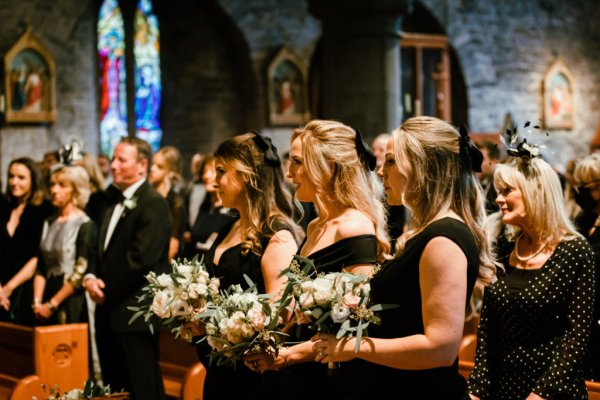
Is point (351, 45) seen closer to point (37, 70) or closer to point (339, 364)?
point (37, 70)

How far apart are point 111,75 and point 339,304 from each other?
10517mm

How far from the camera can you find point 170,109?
13258 mm

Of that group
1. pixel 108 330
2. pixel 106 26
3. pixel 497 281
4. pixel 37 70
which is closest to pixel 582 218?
pixel 497 281

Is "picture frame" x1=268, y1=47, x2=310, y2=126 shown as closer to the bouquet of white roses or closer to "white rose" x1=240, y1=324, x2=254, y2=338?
the bouquet of white roses

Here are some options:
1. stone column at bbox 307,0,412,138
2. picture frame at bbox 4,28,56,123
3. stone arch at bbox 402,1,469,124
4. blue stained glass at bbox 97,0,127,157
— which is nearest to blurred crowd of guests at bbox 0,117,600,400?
stone column at bbox 307,0,412,138

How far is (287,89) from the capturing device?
42.9 feet

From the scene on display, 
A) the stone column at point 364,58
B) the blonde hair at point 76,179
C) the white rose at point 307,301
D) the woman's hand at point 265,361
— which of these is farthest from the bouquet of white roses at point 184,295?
the stone column at point 364,58

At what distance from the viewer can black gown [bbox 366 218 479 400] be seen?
2.67 metres

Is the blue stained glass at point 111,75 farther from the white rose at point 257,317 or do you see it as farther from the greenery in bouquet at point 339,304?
the greenery in bouquet at point 339,304

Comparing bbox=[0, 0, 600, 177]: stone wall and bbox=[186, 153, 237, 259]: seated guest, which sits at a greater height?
bbox=[0, 0, 600, 177]: stone wall

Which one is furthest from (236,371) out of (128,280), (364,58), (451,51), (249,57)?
(451,51)

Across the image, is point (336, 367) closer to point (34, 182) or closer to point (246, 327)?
point (246, 327)

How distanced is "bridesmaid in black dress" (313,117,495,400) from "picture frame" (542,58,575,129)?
13.1m

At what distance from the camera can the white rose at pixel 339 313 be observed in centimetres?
271
